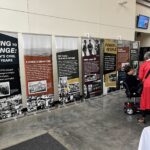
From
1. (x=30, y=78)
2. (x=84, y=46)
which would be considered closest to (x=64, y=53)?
(x=84, y=46)

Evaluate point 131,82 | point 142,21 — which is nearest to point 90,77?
point 131,82

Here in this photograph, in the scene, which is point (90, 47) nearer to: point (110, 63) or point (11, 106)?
point (110, 63)

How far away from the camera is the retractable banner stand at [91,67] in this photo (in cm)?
475

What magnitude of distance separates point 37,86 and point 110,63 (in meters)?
2.62

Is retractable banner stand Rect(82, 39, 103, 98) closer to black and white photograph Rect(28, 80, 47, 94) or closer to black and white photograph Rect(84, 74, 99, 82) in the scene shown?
black and white photograph Rect(84, 74, 99, 82)

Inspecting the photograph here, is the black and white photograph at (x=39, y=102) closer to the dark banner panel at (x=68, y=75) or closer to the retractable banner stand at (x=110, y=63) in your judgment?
the dark banner panel at (x=68, y=75)

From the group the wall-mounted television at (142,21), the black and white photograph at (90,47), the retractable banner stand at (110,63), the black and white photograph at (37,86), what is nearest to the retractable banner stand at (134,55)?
the retractable banner stand at (110,63)

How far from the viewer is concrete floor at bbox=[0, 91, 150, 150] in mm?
2770

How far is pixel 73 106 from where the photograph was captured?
455cm

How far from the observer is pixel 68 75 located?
442 cm

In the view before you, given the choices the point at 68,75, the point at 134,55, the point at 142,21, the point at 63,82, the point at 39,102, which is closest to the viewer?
the point at 39,102

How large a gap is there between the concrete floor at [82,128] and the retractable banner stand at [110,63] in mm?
1236

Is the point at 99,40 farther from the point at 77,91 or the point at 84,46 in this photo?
the point at 77,91

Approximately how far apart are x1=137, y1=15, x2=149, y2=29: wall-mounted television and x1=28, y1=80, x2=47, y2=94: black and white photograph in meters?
5.19
